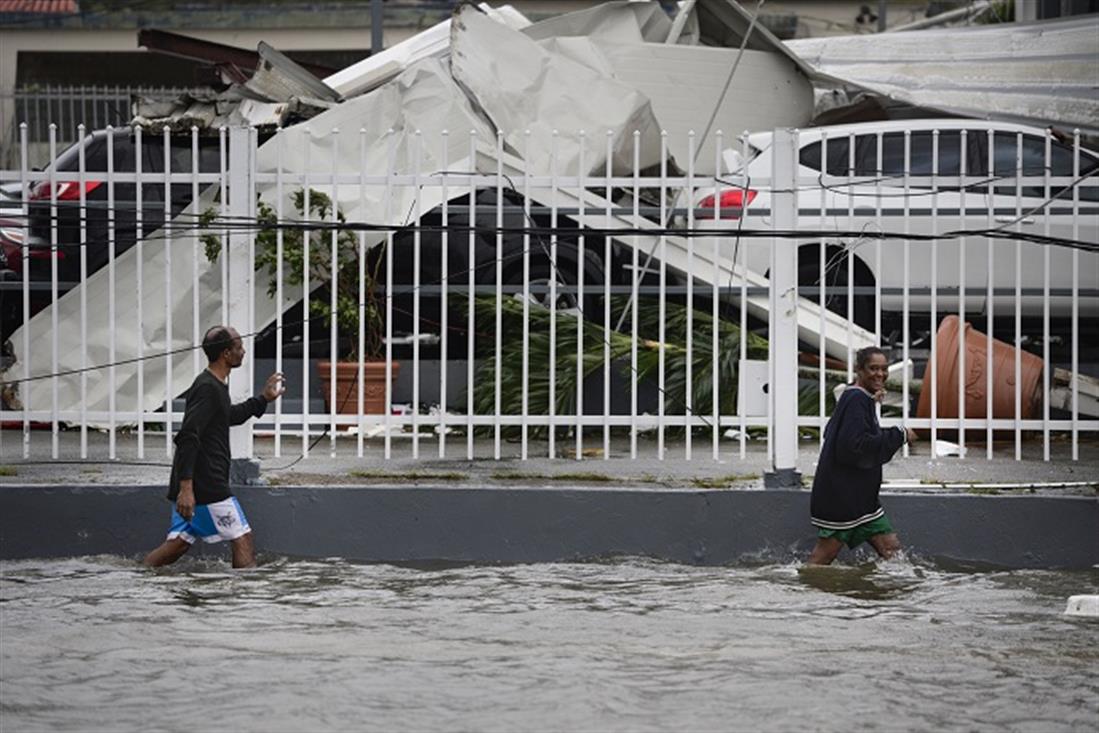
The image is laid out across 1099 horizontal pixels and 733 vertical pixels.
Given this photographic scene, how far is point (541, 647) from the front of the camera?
7.99 m

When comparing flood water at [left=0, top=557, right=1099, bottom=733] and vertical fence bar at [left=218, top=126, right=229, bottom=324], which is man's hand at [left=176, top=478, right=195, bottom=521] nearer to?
flood water at [left=0, top=557, right=1099, bottom=733]

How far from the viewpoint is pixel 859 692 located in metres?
7.14

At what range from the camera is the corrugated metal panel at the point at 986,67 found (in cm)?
1570

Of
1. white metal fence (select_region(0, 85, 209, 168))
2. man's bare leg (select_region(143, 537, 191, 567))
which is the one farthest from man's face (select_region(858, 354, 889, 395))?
white metal fence (select_region(0, 85, 209, 168))

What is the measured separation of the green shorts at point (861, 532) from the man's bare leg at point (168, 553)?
3.34m

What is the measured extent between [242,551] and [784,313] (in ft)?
10.4

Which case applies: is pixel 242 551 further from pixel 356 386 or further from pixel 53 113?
pixel 53 113

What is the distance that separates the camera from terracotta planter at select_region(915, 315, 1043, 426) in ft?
37.0

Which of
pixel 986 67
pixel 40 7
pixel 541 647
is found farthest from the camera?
pixel 40 7

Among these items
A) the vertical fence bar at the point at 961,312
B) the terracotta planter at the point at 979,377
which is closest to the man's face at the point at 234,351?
the vertical fence bar at the point at 961,312

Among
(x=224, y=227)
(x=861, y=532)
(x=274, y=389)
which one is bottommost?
(x=861, y=532)

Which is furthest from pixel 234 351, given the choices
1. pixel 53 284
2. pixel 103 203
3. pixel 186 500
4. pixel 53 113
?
pixel 53 113

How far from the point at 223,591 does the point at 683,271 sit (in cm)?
467

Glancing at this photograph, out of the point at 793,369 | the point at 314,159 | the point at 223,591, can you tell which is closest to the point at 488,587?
the point at 223,591
